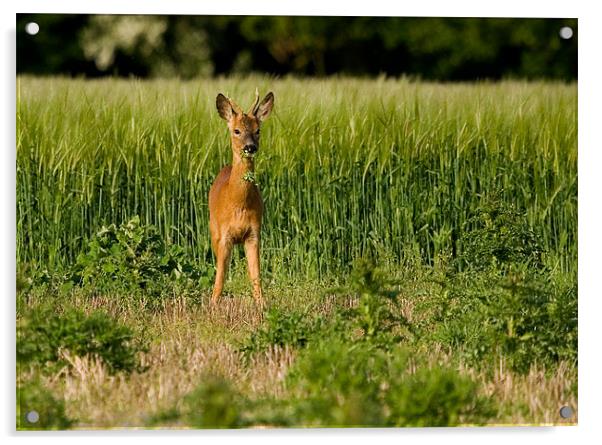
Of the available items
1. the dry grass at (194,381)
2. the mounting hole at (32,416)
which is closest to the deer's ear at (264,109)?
the dry grass at (194,381)

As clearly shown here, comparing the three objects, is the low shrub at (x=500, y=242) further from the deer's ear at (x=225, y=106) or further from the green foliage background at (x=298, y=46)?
the deer's ear at (x=225, y=106)

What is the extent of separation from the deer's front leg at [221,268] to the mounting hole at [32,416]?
112 centimetres

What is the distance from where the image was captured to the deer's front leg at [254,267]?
6.79m

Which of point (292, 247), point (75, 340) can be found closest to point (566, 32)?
point (292, 247)

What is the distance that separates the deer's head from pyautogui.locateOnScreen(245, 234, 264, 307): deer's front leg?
446 millimetres

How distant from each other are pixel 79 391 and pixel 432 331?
172cm

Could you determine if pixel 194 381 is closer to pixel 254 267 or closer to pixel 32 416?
pixel 32 416

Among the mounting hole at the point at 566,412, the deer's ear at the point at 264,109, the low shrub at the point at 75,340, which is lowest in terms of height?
the mounting hole at the point at 566,412

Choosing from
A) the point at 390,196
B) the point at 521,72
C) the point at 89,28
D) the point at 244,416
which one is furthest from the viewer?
the point at 521,72

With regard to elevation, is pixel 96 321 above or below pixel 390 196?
below
